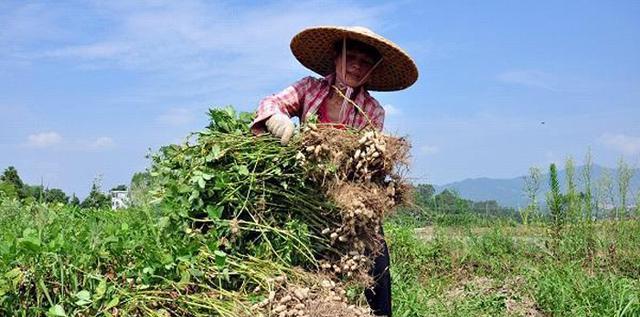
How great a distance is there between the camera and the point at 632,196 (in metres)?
7.17

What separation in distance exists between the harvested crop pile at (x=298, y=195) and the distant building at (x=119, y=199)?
5.31ft

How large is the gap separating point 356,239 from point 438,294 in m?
3.08

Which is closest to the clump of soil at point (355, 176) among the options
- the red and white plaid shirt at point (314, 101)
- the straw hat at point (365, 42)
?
the red and white plaid shirt at point (314, 101)

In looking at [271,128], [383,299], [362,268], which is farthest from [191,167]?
[383,299]

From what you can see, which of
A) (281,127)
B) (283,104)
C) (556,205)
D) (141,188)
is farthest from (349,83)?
(556,205)

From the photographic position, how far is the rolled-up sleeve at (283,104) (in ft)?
9.47

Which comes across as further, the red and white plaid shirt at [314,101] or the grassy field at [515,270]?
the grassy field at [515,270]

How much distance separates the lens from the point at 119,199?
4977 mm

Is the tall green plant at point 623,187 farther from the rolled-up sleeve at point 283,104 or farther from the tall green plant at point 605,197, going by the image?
the rolled-up sleeve at point 283,104

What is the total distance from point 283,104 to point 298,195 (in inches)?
21.1

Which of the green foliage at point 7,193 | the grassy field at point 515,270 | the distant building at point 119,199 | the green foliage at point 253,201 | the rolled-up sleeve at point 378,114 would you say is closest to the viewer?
the green foliage at point 253,201

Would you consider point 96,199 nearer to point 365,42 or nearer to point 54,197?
point 54,197

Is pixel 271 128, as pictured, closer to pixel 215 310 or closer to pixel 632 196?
pixel 215 310

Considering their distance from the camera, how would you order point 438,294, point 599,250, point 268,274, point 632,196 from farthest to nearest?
point 632,196 → point 599,250 → point 438,294 → point 268,274
